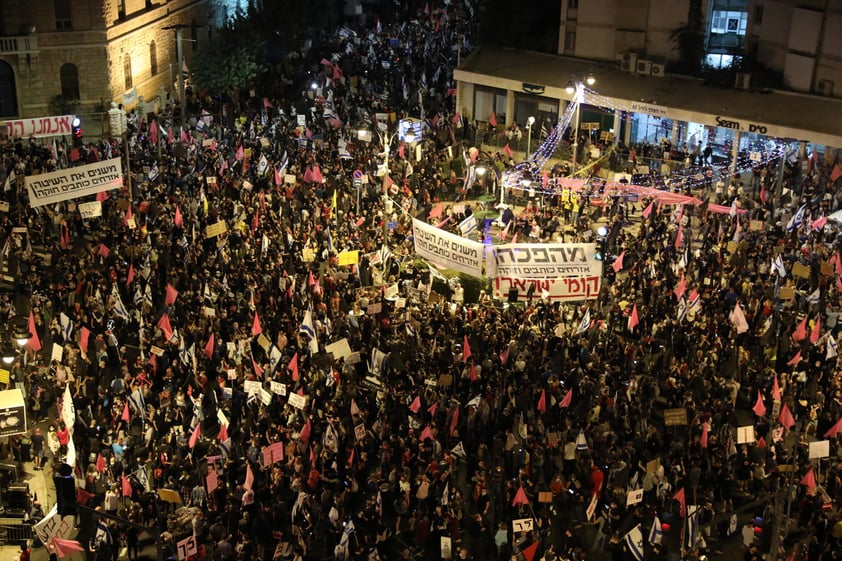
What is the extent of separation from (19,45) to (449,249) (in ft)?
95.3

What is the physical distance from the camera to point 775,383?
25.7m

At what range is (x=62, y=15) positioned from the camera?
166 feet

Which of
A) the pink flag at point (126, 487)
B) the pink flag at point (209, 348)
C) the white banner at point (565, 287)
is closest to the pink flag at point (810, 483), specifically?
the white banner at point (565, 287)

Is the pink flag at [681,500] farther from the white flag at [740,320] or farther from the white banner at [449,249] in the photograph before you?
the white banner at [449,249]

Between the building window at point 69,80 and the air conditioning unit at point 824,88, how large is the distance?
103ft

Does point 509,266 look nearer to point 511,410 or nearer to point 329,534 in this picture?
point 511,410

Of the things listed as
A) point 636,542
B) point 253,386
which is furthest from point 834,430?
point 253,386

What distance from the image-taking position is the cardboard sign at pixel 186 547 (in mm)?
20953

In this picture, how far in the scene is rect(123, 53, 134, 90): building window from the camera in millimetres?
53594

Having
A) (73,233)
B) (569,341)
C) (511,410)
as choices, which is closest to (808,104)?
(569,341)

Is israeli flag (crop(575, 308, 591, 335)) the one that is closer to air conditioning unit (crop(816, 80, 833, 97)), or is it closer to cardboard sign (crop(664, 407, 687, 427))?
cardboard sign (crop(664, 407, 687, 427))

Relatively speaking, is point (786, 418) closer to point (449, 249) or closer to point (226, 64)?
point (449, 249)

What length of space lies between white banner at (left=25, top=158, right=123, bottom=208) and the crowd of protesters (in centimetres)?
140

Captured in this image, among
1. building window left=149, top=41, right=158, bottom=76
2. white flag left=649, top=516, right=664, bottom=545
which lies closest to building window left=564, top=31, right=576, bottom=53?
building window left=149, top=41, right=158, bottom=76
